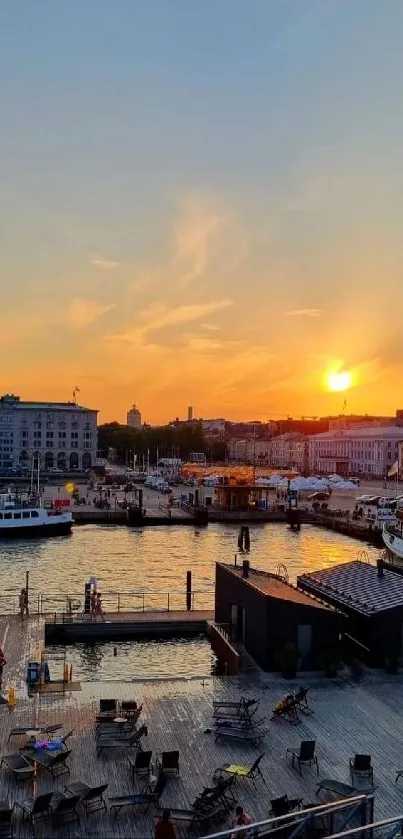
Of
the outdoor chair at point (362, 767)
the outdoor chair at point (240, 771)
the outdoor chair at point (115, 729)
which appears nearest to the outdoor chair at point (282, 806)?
the outdoor chair at point (240, 771)

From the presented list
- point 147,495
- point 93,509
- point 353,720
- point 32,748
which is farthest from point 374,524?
point 32,748

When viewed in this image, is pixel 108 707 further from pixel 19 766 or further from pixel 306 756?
pixel 306 756

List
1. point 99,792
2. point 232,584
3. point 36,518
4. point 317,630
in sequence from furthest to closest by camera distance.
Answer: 1. point 36,518
2. point 232,584
3. point 317,630
4. point 99,792

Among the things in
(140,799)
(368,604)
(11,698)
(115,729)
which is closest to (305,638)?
(368,604)

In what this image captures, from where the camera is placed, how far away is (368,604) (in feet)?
76.3

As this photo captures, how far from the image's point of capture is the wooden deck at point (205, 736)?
13.7m

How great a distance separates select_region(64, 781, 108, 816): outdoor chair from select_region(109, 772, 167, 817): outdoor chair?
0.21m

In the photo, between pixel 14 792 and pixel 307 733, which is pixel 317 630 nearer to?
pixel 307 733

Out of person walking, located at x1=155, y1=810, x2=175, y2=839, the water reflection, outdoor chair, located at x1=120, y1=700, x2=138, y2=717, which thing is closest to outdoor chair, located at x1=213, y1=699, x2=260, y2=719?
outdoor chair, located at x1=120, y1=700, x2=138, y2=717

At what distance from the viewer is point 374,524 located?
70.9 m

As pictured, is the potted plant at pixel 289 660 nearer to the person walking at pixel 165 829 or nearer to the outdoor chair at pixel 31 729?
the outdoor chair at pixel 31 729

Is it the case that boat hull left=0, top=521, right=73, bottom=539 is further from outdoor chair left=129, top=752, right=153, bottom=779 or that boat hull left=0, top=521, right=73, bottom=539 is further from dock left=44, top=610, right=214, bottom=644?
outdoor chair left=129, top=752, right=153, bottom=779

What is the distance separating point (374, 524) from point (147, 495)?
39529mm

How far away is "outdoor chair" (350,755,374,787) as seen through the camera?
47.8ft
